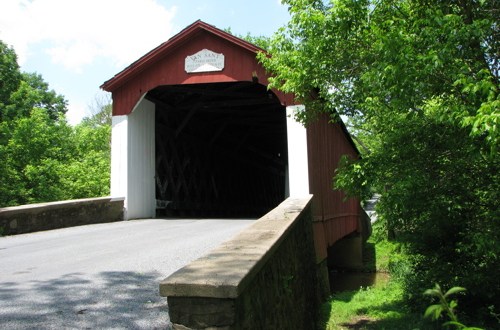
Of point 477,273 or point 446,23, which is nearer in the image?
point 446,23

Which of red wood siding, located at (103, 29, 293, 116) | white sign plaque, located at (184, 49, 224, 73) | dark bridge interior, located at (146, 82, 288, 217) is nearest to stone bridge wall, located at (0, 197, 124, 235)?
dark bridge interior, located at (146, 82, 288, 217)

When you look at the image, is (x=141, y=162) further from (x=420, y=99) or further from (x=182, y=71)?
(x=420, y=99)

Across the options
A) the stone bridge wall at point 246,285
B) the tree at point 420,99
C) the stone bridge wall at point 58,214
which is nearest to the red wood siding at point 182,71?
the stone bridge wall at point 58,214

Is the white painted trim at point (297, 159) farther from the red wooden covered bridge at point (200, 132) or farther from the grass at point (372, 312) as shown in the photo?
the grass at point (372, 312)

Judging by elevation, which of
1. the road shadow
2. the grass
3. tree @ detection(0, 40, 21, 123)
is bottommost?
the grass

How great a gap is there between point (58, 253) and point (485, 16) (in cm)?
541

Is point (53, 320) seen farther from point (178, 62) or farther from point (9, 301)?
point (178, 62)

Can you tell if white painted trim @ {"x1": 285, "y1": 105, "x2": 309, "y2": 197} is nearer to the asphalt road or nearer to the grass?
the asphalt road

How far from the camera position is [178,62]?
965 centimetres

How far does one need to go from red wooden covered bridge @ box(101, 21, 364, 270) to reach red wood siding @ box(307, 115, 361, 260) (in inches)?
1.0

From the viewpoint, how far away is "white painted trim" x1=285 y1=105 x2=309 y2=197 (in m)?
8.41

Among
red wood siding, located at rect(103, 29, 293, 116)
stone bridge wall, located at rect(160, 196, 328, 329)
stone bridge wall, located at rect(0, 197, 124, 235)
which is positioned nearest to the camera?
stone bridge wall, located at rect(160, 196, 328, 329)

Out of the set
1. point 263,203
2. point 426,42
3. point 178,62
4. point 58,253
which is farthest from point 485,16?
point 263,203

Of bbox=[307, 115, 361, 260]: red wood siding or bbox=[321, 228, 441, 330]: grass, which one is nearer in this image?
bbox=[321, 228, 441, 330]: grass
